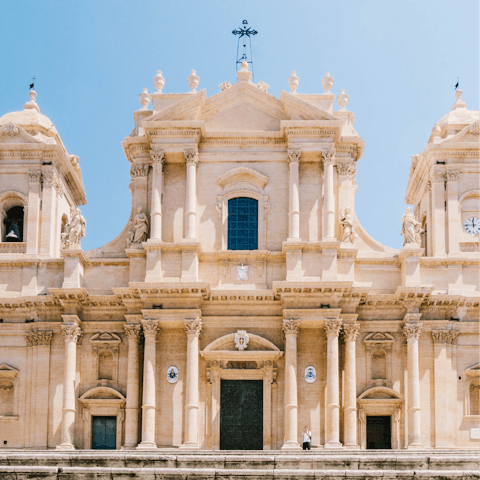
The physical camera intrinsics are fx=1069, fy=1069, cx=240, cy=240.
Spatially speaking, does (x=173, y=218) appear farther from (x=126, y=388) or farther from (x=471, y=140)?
(x=471, y=140)

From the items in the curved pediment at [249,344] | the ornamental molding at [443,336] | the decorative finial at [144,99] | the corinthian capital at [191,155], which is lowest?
the curved pediment at [249,344]

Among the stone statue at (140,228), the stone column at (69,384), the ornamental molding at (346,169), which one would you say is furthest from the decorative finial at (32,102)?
the ornamental molding at (346,169)

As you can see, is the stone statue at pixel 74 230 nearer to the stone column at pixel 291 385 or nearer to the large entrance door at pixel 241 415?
the large entrance door at pixel 241 415

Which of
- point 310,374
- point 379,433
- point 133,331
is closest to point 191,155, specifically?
point 133,331

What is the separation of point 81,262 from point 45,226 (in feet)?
7.35

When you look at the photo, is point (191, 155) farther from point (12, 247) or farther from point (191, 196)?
point (12, 247)

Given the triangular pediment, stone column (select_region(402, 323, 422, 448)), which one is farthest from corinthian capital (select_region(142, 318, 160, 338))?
stone column (select_region(402, 323, 422, 448))

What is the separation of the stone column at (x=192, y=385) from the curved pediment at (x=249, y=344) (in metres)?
0.66

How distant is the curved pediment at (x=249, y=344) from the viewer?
3572 cm

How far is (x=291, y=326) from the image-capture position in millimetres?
35188

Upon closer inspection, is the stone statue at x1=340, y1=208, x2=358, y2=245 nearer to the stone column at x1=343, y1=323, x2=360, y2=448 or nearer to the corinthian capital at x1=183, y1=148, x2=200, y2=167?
the stone column at x1=343, y1=323, x2=360, y2=448

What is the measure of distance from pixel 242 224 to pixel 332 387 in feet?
21.5

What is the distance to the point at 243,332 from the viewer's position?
35719 millimetres

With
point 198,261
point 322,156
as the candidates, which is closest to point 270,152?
point 322,156
